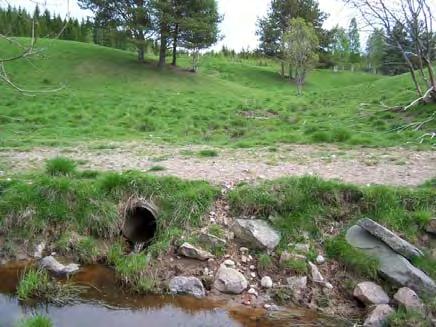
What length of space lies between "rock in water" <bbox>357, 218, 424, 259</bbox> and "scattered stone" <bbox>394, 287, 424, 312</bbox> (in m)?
0.70

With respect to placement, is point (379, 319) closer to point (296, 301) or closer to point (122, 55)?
point (296, 301)

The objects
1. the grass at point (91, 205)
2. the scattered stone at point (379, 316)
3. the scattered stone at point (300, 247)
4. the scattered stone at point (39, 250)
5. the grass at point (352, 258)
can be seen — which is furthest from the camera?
the grass at point (91, 205)

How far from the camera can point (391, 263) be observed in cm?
679

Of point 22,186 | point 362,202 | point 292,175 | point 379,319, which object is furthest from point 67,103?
point 379,319

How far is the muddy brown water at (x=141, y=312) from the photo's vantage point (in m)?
6.06

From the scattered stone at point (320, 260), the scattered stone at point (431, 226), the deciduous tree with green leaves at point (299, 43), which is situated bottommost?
the scattered stone at point (320, 260)

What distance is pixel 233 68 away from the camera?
4841 centimetres

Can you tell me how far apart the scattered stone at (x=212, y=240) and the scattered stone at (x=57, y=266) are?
6.99 ft

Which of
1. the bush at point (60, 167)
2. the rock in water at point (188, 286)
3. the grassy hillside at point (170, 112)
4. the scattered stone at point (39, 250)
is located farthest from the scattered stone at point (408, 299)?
the grassy hillside at point (170, 112)

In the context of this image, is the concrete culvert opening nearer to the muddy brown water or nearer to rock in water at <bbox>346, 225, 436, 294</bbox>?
the muddy brown water

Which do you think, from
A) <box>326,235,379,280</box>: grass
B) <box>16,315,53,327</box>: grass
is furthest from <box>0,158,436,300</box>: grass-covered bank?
<box>16,315,53,327</box>: grass

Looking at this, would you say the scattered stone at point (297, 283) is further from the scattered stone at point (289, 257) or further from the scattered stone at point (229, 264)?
the scattered stone at point (229, 264)

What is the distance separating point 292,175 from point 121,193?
11.3 ft

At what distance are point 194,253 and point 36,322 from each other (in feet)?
8.69
